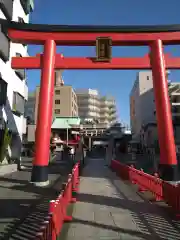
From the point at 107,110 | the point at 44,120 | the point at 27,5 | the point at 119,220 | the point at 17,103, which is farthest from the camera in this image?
the point at 107,110

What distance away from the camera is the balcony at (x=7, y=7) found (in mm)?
17203

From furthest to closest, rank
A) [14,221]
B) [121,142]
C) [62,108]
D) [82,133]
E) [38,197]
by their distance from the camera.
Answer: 1. [62,108]
2. [121,142]
3. [82,133]
4. [38,197]
5. [14,221]

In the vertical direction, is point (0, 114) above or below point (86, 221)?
above

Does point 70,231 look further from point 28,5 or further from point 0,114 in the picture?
point 28,5

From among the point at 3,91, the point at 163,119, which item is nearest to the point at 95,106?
the point at 3,91

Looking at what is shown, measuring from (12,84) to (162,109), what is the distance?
43.3 feet

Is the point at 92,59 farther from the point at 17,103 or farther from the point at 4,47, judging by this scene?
the point at 17,103

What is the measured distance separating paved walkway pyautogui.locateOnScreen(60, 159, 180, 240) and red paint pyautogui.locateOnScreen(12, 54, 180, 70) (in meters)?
7.95

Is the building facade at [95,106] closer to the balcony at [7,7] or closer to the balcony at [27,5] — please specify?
the balcony at [27,5]

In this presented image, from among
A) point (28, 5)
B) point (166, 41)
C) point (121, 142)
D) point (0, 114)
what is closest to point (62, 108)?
point (121, 142)

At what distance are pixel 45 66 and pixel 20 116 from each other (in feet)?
35.6

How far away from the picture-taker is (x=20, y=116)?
23.1 meters

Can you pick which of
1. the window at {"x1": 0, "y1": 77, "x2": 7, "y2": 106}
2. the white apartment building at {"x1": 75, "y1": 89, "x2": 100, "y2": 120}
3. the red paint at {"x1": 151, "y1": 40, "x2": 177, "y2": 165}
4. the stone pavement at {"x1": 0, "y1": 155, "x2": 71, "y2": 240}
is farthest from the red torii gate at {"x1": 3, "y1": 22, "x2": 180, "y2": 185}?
the white apartment building at {"x1": 75, "y1": 89, "x2": 100, "y2": 120}

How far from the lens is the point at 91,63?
14.1 m
